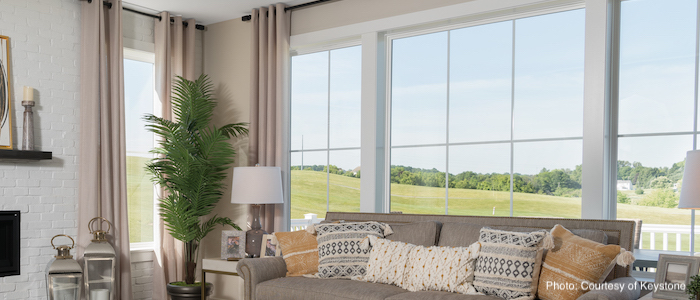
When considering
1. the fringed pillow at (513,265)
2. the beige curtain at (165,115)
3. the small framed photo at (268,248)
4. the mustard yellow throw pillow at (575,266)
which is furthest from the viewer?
the beige curtain at (165,115)

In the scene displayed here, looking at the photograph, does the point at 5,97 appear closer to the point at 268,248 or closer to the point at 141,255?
the point at 141,255

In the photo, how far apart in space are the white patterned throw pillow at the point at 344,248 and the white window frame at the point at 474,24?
89 centimetres

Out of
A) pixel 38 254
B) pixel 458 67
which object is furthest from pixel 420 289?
pixel 38 254

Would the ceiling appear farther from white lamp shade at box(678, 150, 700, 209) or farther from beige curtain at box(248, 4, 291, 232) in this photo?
white lamp shade at box(678, 150, 700, 209)

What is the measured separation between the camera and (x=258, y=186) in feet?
14.7

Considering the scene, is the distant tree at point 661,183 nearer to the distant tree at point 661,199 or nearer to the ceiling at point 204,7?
the distant tree at point 661,199

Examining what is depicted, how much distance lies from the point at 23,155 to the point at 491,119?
11.5 feet

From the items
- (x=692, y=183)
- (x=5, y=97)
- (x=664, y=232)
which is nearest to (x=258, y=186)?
(x=5, y=97)

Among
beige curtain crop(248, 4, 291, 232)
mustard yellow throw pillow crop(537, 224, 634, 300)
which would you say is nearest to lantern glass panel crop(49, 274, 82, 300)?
beige curtain crop(248, 4, 291, 232)

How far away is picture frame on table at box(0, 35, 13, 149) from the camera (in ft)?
13.9

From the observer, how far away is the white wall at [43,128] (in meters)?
4.34

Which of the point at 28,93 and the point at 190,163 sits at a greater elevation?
the point at 28,93

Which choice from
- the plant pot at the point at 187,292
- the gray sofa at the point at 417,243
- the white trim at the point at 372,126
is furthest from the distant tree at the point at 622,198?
the plant pot at the point at 187,292

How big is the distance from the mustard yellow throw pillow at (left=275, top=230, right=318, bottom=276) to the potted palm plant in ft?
3.97
